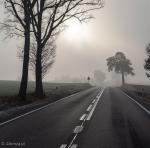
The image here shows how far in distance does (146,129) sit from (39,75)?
17.9 metres

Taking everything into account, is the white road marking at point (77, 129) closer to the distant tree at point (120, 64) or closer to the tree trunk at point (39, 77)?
the tree trunk at point (39, 77)

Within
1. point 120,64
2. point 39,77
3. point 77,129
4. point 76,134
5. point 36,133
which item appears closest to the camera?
point 76,134

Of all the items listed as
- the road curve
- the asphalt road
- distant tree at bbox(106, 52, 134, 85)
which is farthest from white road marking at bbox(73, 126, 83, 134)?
distant tree at bbox(106, 52, 134, 85)

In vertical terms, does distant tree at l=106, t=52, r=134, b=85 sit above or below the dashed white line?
above

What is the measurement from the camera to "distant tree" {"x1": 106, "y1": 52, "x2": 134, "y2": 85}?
92375 mm

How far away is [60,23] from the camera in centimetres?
2495

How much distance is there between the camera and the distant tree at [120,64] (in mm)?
92375

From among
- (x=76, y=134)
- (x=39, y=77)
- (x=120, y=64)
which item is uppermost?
(x=120, y=64)

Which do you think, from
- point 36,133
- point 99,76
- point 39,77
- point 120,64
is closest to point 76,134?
point 36,133

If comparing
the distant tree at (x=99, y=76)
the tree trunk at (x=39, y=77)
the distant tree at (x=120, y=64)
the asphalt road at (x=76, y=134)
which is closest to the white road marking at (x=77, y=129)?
the asphalt road at (x=76, y=134)

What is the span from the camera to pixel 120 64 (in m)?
93.1

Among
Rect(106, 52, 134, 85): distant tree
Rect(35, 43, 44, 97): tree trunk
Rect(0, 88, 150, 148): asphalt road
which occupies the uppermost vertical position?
Rect(106, 52, 134, 85): distant tree

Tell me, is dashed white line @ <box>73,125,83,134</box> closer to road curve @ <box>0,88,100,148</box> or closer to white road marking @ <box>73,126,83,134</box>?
white road marking @ <box>73,126,83,134</box>

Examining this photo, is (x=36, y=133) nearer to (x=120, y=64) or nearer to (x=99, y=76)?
(x=120, y=64)
